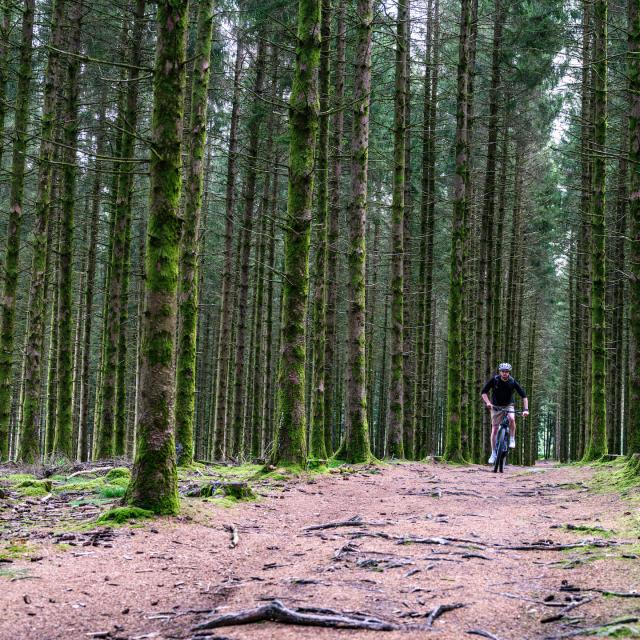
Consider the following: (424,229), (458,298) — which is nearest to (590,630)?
(458,298)

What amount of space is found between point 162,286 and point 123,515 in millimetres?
2286

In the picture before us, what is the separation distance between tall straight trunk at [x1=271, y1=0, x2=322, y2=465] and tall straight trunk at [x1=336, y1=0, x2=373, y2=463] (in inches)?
136

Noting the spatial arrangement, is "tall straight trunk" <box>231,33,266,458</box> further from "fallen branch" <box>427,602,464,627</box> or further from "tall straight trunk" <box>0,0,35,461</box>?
"fallen branch" <box>427,602,464,627</box>

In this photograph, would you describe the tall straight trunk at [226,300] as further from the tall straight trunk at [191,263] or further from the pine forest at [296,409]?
the tall straight trunk at [191,263]

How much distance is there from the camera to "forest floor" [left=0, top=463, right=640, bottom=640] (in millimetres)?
3422

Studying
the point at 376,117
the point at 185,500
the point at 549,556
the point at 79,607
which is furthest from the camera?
the point at 376,117

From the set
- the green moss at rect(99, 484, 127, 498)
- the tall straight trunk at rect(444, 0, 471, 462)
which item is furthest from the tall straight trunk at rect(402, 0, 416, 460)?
the green moss at rect(99, 484, 127, 498)

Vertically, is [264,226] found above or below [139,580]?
above

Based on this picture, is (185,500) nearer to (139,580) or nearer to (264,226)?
(139,580)

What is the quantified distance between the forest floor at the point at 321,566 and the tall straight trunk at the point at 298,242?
1.88m

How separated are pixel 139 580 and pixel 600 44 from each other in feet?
45.0

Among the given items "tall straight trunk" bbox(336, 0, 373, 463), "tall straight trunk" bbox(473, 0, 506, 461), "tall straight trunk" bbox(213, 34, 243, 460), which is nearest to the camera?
"tall straight trunk" bbox(336, 0, 373, 463)

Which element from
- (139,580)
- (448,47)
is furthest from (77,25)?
(448,47)

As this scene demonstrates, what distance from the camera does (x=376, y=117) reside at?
24.6m
